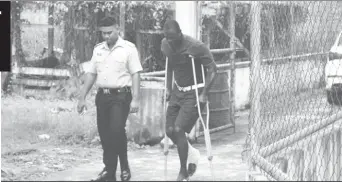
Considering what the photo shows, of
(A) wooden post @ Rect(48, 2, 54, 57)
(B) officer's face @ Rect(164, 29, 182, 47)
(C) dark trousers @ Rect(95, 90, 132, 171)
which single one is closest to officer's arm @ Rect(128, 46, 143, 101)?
(C) dark trousers @ Rect(95, 90, 132, 171)

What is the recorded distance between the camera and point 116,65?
8.62 metres

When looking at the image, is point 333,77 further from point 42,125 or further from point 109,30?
point 42,125

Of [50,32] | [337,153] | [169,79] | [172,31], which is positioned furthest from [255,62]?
[50,32]

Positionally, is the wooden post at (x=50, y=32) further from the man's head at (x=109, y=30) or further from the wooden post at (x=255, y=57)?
the wooden post at (x=255, y=57)

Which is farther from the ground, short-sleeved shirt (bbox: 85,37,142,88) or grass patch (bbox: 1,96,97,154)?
short-sleeved shirt (bbox: 85,37,142,88)

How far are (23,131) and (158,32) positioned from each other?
2879 mm

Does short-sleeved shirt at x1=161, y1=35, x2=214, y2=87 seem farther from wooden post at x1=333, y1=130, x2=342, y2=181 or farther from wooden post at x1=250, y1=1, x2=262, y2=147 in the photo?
wooden post at x1=250, y1=1, x2=262, y2=147

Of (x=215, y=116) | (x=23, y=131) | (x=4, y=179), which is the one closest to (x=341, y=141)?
(x=4, y=179)

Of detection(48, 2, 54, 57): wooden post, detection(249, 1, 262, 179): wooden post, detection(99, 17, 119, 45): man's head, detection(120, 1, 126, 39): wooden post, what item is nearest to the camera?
detection(249, 1, 262, 179): wooden post

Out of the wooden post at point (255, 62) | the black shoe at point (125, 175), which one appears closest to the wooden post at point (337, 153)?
the wooden post at point (255, 62)

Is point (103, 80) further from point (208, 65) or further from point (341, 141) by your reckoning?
point (341, 141)

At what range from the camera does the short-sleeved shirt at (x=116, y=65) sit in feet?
28.3

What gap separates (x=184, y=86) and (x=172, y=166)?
1364mm

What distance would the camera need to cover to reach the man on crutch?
8.73 metres
